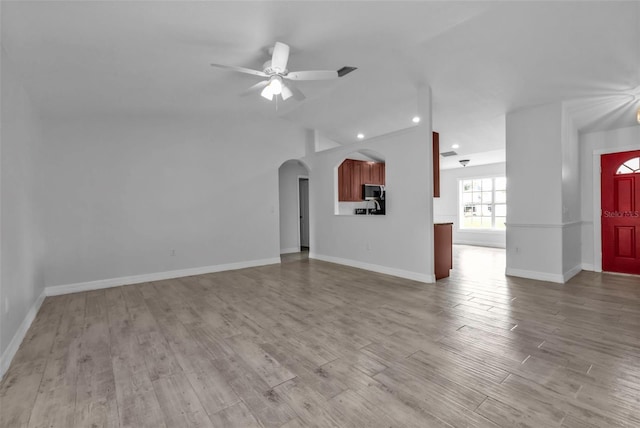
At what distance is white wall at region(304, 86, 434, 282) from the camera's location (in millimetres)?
4391

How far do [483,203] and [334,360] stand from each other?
8.43 m

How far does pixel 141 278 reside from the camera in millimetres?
4766

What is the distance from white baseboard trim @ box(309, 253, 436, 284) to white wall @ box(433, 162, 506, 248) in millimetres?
4822

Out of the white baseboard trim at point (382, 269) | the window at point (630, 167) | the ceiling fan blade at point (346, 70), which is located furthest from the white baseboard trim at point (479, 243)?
the ceiling fan blade at point (346, 70)

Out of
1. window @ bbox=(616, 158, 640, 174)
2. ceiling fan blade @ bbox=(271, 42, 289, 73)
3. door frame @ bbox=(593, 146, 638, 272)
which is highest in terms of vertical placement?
ceiling fan blade @ bbox=(271, 42, 289, 73)

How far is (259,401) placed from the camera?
1.78 metres

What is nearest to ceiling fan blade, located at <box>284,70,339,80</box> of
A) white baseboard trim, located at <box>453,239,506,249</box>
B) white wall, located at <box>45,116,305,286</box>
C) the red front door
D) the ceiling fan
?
the ceiling fan

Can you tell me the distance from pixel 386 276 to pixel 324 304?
1.70m

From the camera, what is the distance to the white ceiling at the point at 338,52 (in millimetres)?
2438

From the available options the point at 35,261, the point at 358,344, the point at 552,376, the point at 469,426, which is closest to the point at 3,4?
the point at 35,261

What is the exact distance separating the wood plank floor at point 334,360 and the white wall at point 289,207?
12.5 ft

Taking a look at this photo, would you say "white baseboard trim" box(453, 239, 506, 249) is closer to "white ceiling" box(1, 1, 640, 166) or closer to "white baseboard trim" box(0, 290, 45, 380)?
"white ceiling" box(1, 1, 640, 166)

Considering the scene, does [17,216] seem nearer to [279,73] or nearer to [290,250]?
[279,73]

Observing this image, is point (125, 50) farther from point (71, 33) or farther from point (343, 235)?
point (343, 235)
